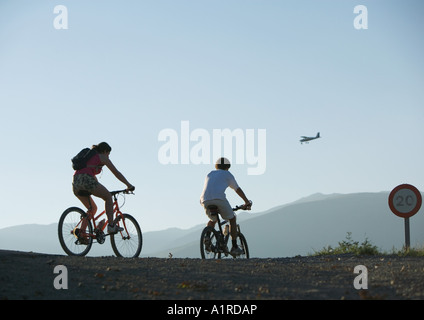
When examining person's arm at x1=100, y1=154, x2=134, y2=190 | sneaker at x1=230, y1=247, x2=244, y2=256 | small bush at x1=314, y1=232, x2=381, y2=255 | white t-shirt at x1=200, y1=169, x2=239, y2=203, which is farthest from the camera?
small bush at x1=314, y1=232, x2=381, y2=255

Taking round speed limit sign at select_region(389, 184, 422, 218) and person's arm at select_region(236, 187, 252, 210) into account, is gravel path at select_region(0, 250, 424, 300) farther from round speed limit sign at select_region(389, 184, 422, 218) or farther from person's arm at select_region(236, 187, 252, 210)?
round speed limit sign at select_region(389, 184, 422, 218)

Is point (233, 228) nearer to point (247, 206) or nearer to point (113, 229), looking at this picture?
point (247, 206)

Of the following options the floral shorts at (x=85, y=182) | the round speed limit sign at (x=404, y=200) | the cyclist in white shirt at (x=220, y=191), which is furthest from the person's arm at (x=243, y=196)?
the round speed limit sign at (x=404, y=200)

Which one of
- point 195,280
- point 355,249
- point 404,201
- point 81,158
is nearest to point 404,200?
point 404,201

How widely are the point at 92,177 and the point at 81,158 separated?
0.40 meters

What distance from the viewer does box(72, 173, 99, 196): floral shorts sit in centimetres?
1198

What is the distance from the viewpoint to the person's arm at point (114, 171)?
12.1 metres

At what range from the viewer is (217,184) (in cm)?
1264

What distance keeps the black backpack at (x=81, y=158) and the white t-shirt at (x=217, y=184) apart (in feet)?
7.41

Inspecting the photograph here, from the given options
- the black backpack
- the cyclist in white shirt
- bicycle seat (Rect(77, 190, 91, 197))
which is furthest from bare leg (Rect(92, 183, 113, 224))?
the cyclist in white shirt

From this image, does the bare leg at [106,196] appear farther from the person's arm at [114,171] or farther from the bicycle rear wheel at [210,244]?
the bicycle rear wheel at [210,244]

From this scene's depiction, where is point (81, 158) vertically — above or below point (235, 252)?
above
